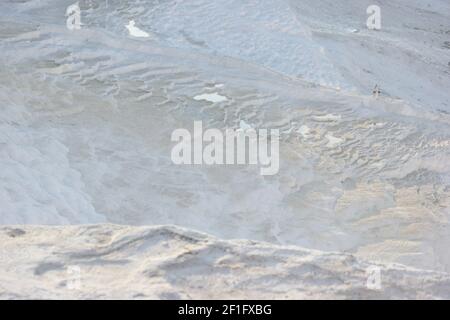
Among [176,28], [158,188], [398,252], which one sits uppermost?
[176,28]

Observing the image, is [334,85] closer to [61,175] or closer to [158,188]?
[158,188]

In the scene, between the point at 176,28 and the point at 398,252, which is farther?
the point at 176,28

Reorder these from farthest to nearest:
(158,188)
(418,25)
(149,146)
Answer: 1. (418,25)
2. (149,146)
3. (158,188)

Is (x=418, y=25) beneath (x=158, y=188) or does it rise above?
above
